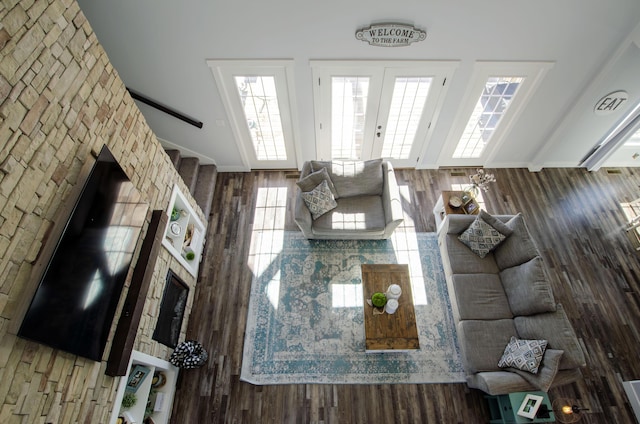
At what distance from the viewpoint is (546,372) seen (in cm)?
327

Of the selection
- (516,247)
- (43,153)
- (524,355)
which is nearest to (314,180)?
(516,247)

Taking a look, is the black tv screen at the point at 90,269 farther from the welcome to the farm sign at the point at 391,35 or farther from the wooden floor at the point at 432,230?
the welcome to the farm sign at the point at 391,35

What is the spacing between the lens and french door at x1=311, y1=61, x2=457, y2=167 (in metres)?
4.25

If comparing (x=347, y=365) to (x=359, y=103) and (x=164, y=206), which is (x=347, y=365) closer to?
(x=164, y=206)

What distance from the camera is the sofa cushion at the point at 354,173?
15.5 feet

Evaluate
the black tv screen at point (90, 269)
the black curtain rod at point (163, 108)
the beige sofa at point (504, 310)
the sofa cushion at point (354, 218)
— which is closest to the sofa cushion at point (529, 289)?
the beige sofa at point (504, 310)

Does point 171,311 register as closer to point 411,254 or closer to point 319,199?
point 319,199

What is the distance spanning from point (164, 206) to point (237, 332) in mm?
1891

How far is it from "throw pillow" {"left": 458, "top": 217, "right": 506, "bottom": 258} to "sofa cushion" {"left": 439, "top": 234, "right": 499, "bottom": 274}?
→ 0.27 ft

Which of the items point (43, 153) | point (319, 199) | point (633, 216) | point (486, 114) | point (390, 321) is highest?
point (486, 114)

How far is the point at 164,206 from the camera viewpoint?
3.65 metres

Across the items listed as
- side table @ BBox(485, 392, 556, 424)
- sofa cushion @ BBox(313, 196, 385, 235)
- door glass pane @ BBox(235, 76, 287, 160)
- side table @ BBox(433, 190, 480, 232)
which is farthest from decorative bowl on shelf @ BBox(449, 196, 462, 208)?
door glass pane @ BBox(235, 76, 287, 160)

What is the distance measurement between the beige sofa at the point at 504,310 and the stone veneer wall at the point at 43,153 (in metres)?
3.75

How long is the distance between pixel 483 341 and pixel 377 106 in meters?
3.36
